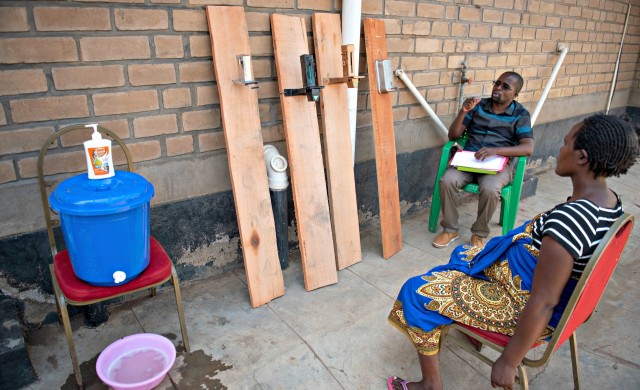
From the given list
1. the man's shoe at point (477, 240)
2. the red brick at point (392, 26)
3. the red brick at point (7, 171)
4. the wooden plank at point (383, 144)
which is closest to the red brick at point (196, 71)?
the red brick at point (7, 171)

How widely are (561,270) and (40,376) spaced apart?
2.33 meters

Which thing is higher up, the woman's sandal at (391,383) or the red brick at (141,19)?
the red brick at (141,19)

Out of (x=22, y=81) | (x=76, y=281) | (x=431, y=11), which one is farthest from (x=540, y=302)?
(x=431, y=11)

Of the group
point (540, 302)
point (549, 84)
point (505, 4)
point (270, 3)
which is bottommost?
point (540, 302)

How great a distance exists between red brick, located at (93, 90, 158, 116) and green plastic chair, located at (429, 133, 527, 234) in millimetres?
2353

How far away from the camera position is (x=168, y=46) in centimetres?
237

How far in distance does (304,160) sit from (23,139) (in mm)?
1521

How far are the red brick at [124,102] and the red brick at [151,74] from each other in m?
0.06

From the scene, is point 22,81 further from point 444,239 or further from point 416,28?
point 444,239

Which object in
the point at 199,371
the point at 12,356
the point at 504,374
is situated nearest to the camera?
the point at 504,374

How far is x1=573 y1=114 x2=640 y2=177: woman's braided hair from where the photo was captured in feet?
4.80

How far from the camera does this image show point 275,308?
2.67m

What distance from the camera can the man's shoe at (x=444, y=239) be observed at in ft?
11.5

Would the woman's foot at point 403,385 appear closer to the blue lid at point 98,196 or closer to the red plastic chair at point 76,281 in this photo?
the red plastic chair at point 76,281
